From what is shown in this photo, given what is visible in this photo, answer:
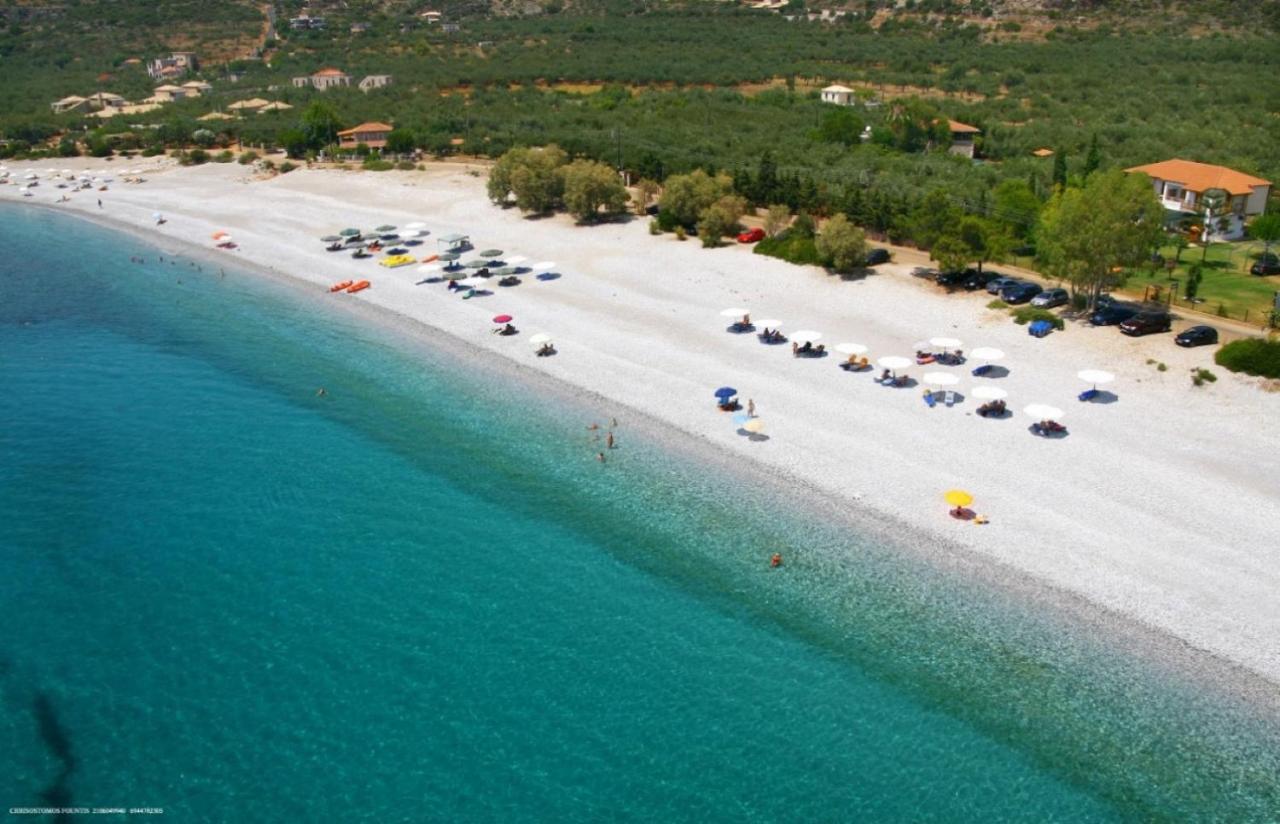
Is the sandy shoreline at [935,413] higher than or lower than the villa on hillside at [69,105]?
lower

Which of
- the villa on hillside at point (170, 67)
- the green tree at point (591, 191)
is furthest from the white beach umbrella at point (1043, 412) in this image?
the villa on hillside at point (170, 67)

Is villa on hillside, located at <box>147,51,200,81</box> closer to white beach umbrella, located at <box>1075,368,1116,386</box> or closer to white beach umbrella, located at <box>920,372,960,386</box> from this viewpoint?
white beach umbrella, located at <box>920,372,960,386</box>

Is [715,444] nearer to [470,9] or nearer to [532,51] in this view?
[532,51]

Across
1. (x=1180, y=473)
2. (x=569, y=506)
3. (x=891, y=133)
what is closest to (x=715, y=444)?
(x=569, y=506)

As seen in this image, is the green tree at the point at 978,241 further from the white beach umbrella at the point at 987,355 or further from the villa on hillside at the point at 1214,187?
the villa on hillside at the point at 1214,187

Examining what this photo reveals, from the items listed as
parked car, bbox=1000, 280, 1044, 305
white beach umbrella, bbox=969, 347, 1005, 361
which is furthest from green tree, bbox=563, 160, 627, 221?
white beach umbrella, bbox=969, 347, 1005, 361

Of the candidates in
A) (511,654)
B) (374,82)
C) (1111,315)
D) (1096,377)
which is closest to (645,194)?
(1111,315)

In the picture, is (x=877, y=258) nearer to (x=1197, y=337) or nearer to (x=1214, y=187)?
(x=1197, y=337)
